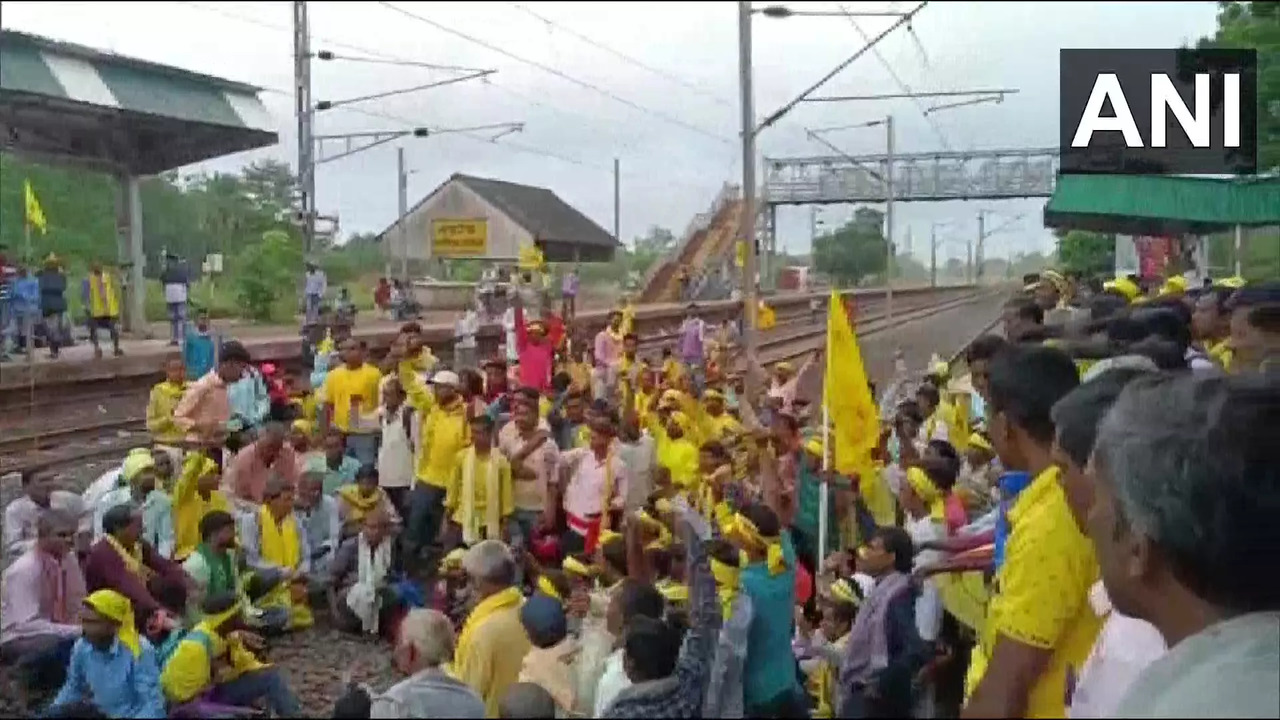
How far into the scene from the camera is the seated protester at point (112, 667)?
542cm

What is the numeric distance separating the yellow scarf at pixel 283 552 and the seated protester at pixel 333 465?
71 centimetres

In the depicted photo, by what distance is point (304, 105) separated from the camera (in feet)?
80.2

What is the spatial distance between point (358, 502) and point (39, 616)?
2.52m

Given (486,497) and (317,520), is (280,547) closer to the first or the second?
(317,520)

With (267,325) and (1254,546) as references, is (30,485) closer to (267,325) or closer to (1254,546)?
(1254,546)

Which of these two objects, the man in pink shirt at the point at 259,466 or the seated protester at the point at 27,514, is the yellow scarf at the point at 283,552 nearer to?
the man in pink shirt at the point at 259,466

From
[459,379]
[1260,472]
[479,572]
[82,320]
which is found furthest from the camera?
[82,320]

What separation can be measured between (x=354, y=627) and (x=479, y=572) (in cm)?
361

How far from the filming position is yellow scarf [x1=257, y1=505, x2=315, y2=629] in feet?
27.3

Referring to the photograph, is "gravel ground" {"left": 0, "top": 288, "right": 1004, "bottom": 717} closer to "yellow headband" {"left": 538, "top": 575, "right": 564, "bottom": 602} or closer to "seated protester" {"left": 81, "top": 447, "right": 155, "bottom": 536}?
"seated protester" {"left": 81, "top": 447, "right": 155, "bottom": 536}

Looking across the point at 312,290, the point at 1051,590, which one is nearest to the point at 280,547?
the point at 1051,590

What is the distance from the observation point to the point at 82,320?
902 inches

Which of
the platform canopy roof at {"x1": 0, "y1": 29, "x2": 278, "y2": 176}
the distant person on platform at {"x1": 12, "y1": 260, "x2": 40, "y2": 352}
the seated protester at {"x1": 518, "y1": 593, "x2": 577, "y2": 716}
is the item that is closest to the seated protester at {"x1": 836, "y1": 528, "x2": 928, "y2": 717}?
the seated protester at {"x1": 518, "y1": 593, "x2": 577, "y2": 716}

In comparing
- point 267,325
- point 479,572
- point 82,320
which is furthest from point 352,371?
point 267,325
